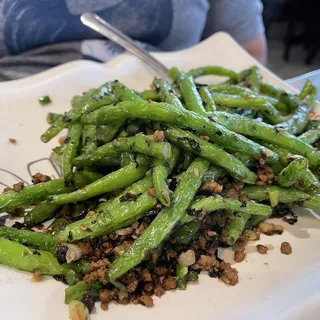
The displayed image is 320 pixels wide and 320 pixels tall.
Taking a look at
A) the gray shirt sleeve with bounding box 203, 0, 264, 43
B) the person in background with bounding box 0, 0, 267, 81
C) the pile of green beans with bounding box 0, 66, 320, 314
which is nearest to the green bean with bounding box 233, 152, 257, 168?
the pile of green beans with bounding box 0, 66, 320, 314

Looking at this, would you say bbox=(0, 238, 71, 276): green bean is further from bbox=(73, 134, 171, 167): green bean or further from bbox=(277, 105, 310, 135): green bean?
bbox=(277, 105, 310, 135): green bean

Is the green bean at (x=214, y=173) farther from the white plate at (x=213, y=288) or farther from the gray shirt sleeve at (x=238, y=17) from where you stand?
the gray shirt sleeve at (x=238, y=17)

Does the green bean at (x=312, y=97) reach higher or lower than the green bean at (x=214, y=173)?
lower

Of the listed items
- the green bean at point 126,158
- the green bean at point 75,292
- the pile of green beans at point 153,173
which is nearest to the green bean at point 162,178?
the pile of green beans at point 153,173

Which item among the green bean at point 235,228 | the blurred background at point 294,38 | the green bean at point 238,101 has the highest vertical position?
the green bean at point 238,101

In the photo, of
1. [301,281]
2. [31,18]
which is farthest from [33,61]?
[301,281]

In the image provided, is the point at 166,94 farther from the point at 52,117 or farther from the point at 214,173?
the point at 52,117
